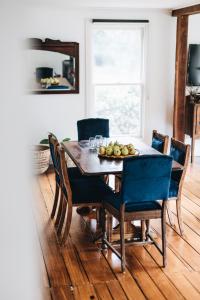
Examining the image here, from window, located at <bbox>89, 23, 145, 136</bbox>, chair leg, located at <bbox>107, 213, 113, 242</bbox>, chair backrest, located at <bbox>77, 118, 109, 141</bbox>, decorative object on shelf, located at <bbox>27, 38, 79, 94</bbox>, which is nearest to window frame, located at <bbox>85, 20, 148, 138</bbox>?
window, located at <bbox>89, 23, 145, 136</bbox>

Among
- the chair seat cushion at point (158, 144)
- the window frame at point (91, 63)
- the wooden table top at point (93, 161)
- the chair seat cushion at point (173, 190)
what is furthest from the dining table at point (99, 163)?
the window frame at point (91, 63)

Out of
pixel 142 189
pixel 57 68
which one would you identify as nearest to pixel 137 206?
pixel 142 189

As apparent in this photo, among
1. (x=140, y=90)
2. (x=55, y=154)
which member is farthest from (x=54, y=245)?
(x=140, y=90)

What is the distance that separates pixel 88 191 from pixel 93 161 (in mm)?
255

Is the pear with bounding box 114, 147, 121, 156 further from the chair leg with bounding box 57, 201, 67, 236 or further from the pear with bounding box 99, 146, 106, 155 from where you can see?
the chair leg with bounding box 57, 201, 67, 236

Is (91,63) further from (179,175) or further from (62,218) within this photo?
(62,218)

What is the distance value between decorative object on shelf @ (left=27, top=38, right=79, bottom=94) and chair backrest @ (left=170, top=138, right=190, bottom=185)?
2388mm

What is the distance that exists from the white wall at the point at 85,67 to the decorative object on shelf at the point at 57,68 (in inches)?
3.3

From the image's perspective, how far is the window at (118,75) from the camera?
5.68 m

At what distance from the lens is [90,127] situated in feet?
14.8

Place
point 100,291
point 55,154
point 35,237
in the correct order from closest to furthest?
1. point 35,237
2. point 100,291
3. point 55,154

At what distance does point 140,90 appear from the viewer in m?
Result: 5.97

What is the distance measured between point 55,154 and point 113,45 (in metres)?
2.78

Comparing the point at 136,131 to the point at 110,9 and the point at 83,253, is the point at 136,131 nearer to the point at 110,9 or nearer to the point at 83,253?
the point at 110,9
